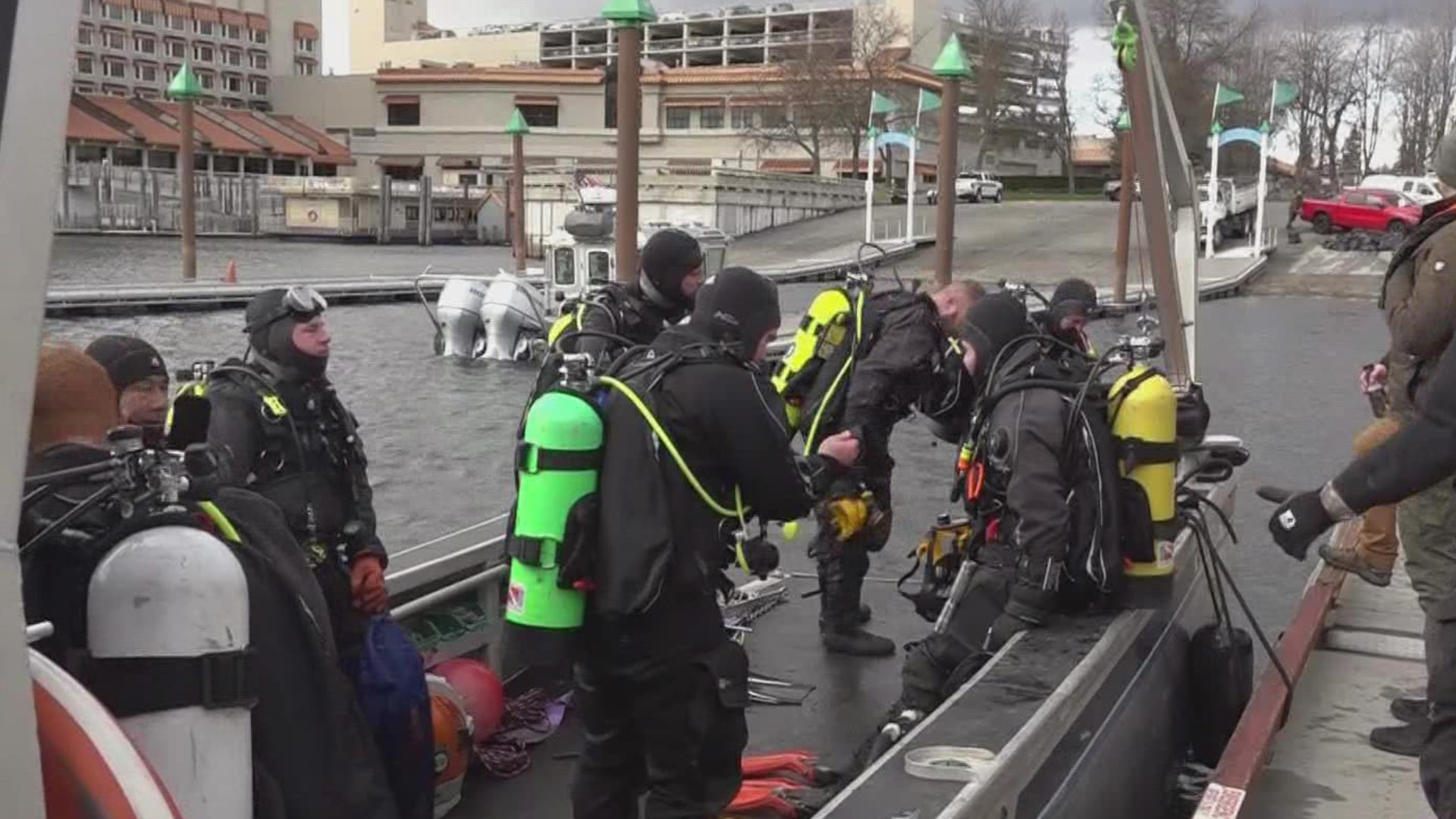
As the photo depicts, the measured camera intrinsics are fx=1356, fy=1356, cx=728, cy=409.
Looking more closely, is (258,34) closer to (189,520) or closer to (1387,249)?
(1387,249)

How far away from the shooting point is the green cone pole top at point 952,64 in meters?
19.1

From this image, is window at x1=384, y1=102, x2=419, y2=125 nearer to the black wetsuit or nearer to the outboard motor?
the outboard motor

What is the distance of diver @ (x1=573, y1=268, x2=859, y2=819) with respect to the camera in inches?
118

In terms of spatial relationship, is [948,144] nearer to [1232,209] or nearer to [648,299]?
[648,299]

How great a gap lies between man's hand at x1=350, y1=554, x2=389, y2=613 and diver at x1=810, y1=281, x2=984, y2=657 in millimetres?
2106

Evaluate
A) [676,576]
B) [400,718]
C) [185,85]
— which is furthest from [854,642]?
[185,85]

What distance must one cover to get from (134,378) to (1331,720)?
Result: 12.1ft

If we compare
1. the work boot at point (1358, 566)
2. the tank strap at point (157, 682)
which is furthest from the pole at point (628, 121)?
the tank strap at point (157, 682)

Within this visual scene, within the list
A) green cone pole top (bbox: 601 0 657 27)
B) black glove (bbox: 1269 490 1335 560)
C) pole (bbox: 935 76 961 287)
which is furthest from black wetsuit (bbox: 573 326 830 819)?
pole (bbox: 935 76 961 287)

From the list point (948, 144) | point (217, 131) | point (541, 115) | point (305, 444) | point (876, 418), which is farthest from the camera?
point (541, 115)

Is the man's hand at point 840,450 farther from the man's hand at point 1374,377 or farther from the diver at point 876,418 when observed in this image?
the man's hand at point 1374,377

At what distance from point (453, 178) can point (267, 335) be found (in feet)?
231

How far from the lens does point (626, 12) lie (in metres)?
11.1

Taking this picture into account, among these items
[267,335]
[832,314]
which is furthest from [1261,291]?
[267,335]
